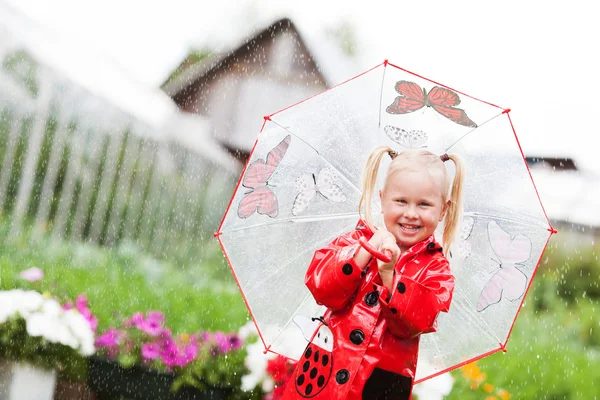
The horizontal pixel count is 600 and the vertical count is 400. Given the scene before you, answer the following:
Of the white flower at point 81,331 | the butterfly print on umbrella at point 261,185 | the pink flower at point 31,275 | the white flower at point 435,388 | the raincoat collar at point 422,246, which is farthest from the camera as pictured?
the pink flower at point 31,275

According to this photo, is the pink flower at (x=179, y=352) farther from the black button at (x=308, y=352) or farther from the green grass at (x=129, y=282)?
the black button at (x=308, y=352)

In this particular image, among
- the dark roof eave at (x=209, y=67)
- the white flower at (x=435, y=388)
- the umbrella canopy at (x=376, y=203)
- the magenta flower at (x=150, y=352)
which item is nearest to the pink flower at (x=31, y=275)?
the magenta flower at (x=150, y=352)

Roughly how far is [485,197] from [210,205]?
13.4 feet

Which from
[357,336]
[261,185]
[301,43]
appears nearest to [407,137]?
[261,185]

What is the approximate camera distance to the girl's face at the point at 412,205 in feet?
4.77

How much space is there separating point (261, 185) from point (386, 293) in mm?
450

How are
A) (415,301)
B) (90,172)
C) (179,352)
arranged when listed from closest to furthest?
(415,301) → (179,352) → (90,172)

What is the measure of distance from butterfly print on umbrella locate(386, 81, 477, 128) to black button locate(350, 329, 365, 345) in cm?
51

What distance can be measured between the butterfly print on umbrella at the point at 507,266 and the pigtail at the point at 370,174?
31cm

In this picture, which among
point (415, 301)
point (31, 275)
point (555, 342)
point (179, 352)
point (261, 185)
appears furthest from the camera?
point (555, 342)

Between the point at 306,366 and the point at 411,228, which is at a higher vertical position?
the point at 411,228

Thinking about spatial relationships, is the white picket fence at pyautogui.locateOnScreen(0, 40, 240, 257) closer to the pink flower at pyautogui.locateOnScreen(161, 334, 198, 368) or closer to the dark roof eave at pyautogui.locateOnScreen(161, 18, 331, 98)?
the dark roof eave at pyautogui.locateOnScreen(161, 18, 331, 98)

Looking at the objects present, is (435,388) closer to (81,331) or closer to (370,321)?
Answer: (370,321)

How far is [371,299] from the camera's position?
1454 mm
